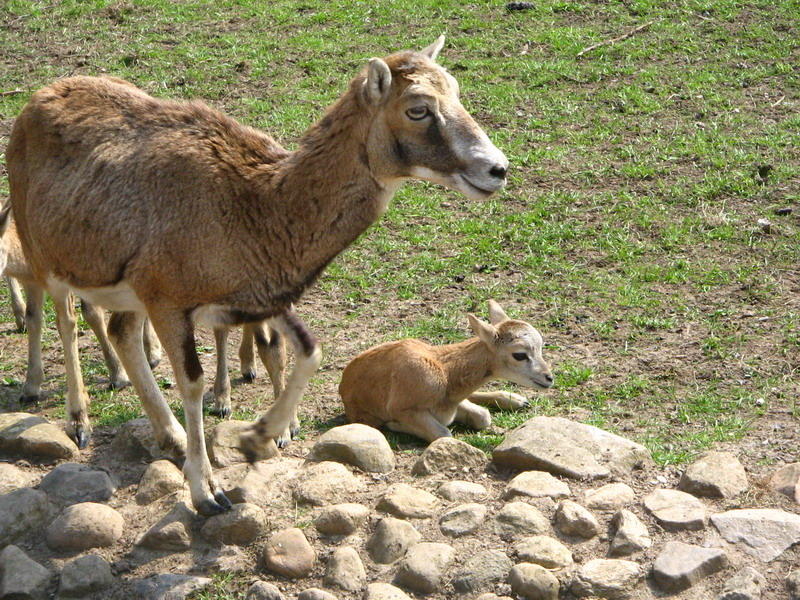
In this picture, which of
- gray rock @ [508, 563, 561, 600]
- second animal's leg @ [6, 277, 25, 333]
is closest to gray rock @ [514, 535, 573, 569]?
gray rock @ [508, 563, 561, 600]

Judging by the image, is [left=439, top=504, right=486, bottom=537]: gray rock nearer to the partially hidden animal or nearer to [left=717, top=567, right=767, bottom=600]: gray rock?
[left=717, top=567, right=767, bottom=600]: gray rock

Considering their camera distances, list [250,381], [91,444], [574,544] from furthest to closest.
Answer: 1. [250,381]
2. [91,444]
3. [574,544]

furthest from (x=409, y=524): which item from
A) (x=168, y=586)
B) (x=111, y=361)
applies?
(x=111, y=361)


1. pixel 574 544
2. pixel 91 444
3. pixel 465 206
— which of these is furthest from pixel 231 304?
pixel 465 206

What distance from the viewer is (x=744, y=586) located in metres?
6.55

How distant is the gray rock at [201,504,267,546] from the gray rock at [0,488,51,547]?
1.11m

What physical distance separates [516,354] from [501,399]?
0.56m

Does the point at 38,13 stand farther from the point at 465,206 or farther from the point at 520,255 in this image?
the point at 520,255

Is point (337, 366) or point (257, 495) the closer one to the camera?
point (257, 495)

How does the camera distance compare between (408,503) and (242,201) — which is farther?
(242,201)

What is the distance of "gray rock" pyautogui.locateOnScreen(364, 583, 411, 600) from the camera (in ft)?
21.7

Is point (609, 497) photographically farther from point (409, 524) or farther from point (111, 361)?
point (111, 361)

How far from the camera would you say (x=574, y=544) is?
7004mm

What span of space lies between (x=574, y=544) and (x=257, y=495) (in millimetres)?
2053
